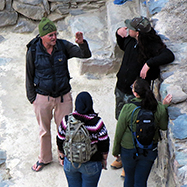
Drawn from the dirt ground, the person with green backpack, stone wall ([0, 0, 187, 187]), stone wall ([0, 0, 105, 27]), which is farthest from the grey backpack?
stone wall ([0, 0, 105, 27])

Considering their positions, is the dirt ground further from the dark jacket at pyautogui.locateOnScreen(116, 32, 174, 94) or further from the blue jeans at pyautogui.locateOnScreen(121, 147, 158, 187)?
the dark jacket at pyautogui.locateOnScreen(116, 32, 174, 94)

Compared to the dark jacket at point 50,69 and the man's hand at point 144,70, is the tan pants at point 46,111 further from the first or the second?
the man's hand at point 144,70

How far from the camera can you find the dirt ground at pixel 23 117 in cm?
401

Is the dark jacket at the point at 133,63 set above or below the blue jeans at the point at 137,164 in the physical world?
above

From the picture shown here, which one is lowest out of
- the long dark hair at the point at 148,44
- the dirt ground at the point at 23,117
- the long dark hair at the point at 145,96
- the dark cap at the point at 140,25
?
the dirt ground at the point at 23,117

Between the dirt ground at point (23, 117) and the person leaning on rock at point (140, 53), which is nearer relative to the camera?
the person leaning on rock at point (140, 53)

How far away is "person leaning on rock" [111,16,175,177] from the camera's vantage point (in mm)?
3381

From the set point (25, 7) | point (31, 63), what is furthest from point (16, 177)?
point (25, 7)

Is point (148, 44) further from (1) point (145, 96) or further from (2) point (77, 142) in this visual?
(2) point (77, 142)

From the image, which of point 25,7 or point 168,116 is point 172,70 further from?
point 25,7

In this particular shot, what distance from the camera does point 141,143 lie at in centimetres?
302

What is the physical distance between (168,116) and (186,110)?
0.17m

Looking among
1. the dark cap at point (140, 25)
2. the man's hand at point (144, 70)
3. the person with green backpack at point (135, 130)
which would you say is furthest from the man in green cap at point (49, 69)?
the person with green backpack at point (135, 130)

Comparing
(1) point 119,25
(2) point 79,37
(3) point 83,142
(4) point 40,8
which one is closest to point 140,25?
A: (2) point 79,37
